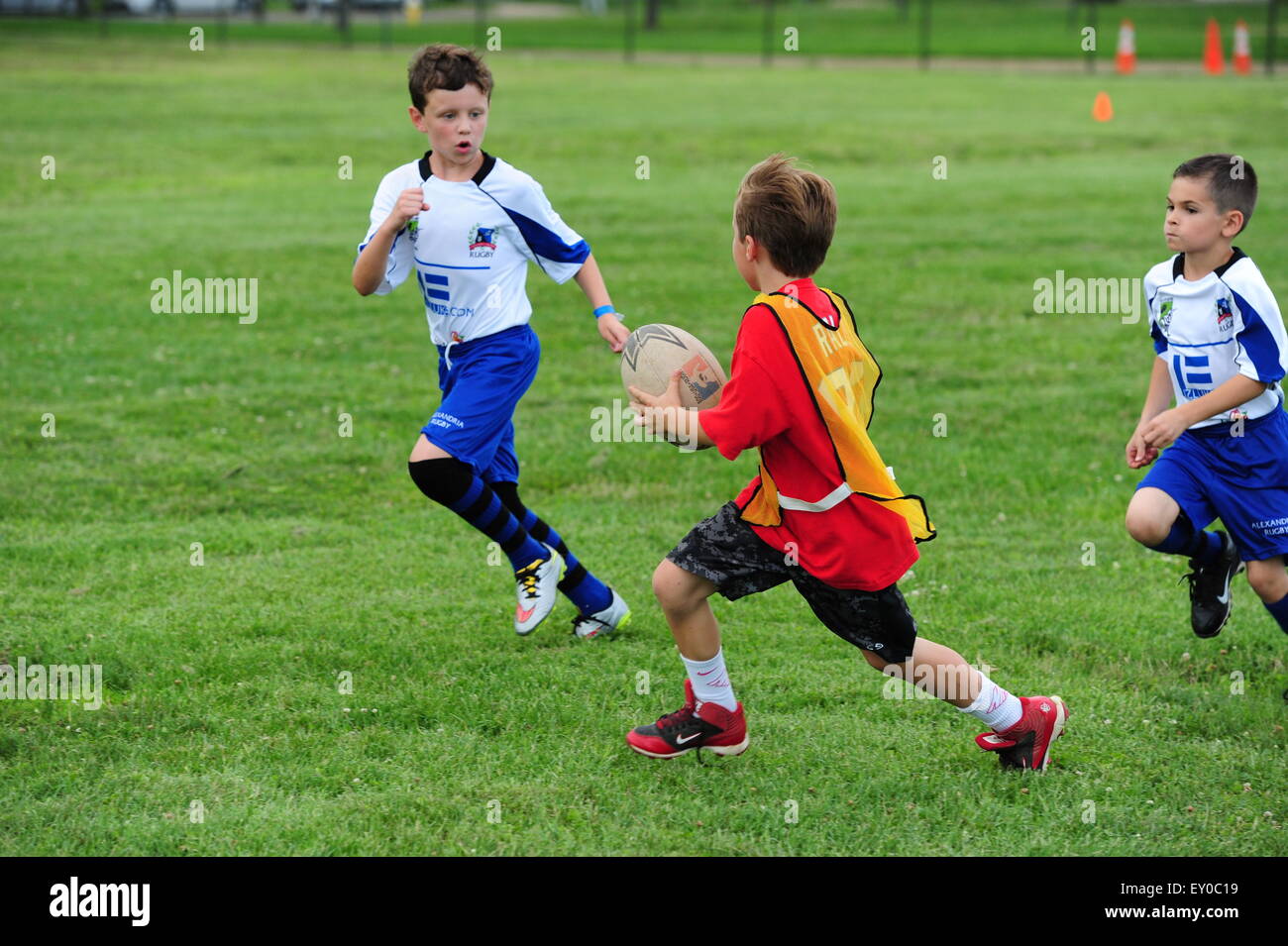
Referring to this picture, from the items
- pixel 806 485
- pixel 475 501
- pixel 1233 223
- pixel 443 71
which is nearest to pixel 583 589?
pixel 475 501

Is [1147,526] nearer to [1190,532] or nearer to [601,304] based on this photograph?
[1190,532]

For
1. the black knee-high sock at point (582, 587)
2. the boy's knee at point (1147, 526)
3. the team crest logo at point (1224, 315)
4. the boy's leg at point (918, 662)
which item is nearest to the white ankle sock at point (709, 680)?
the boy's leg at point (918, 662)

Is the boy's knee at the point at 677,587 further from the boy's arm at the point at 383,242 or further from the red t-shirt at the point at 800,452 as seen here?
the boy's arm at the point at 383,242

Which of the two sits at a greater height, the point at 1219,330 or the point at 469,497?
the point at 1219,330

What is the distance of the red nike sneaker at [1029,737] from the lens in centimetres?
436

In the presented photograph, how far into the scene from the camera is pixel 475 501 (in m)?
5.35

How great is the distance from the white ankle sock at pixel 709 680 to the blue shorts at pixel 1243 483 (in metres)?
1.80

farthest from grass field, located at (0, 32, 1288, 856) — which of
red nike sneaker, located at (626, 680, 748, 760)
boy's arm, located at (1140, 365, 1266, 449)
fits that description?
boy's arm, located at (1140, 365, 1266, 449)

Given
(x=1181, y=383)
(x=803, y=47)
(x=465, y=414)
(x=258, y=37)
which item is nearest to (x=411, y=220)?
(x=465, y=414)

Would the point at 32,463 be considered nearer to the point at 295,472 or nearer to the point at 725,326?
the point at 295,472

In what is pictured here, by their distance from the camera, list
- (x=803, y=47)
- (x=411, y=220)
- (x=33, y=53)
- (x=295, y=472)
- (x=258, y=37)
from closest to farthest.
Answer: (x=411, y=220) < (x=295, y=472) < (x=33, y=53) < (x=803, y=47) < (x=258, y=37)

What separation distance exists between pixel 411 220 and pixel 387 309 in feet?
20.2

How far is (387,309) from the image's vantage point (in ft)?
36.9

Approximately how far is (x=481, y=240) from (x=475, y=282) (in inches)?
6.6
